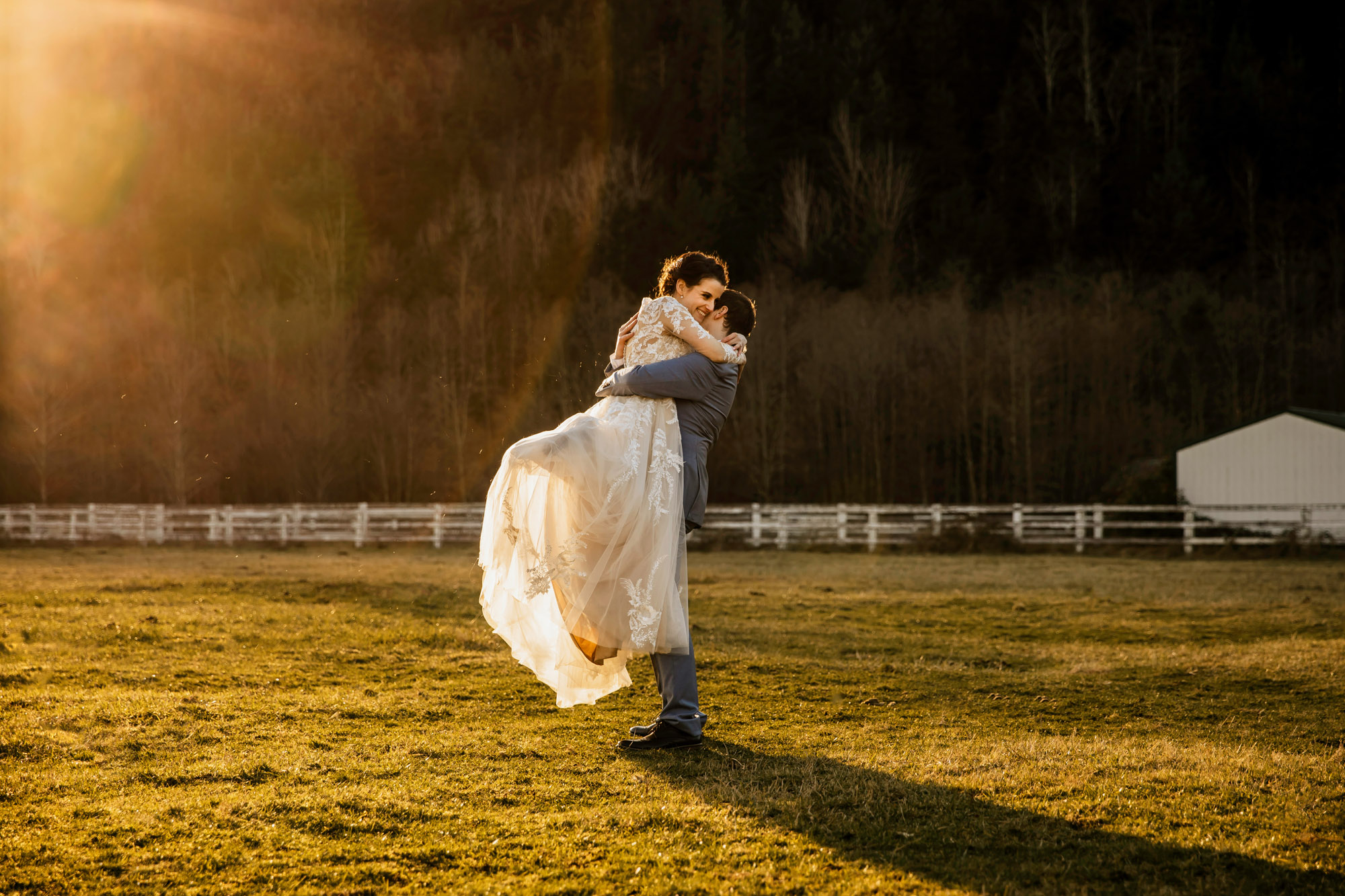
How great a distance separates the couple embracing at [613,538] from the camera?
4.29 m

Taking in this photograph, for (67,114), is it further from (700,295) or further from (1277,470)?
(700,295)

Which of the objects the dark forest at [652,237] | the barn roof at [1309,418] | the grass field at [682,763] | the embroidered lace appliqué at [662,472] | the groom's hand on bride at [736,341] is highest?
the dark forest at [652,237]

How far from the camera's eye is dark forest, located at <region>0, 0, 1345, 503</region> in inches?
1484

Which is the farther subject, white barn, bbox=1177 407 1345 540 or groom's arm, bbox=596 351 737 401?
white barn, bbox=1177 407 1345 540

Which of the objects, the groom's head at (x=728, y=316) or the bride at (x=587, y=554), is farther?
the groom's head at (x=728, y=316)

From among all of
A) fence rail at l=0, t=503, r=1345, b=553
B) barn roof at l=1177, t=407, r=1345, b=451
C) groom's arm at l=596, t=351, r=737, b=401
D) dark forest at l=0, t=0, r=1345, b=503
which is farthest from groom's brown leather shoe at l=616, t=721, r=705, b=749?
dark forest at l=0, t=0, r=1345, b=503

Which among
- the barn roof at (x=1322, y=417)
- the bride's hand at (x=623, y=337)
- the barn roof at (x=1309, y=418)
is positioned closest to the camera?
the bride's hand at (x=623, y=337)

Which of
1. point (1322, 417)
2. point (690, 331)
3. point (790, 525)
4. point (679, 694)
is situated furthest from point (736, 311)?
point (1322, 417)

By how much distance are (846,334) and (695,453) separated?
114 feet

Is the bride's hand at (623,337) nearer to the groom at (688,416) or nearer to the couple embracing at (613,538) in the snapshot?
the groom at (688,416)

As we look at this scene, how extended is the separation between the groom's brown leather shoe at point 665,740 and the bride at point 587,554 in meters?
0.25

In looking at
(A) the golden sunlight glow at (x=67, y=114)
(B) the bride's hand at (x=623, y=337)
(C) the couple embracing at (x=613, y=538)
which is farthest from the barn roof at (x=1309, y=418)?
(A) the golden sunlight glow at (x=67, y=114)

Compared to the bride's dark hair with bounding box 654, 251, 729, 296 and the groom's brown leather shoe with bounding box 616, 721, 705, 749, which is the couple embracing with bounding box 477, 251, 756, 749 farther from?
the bride's dark hair with bounding box 654, 251, 729, 296

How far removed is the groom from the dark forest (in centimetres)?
2797
